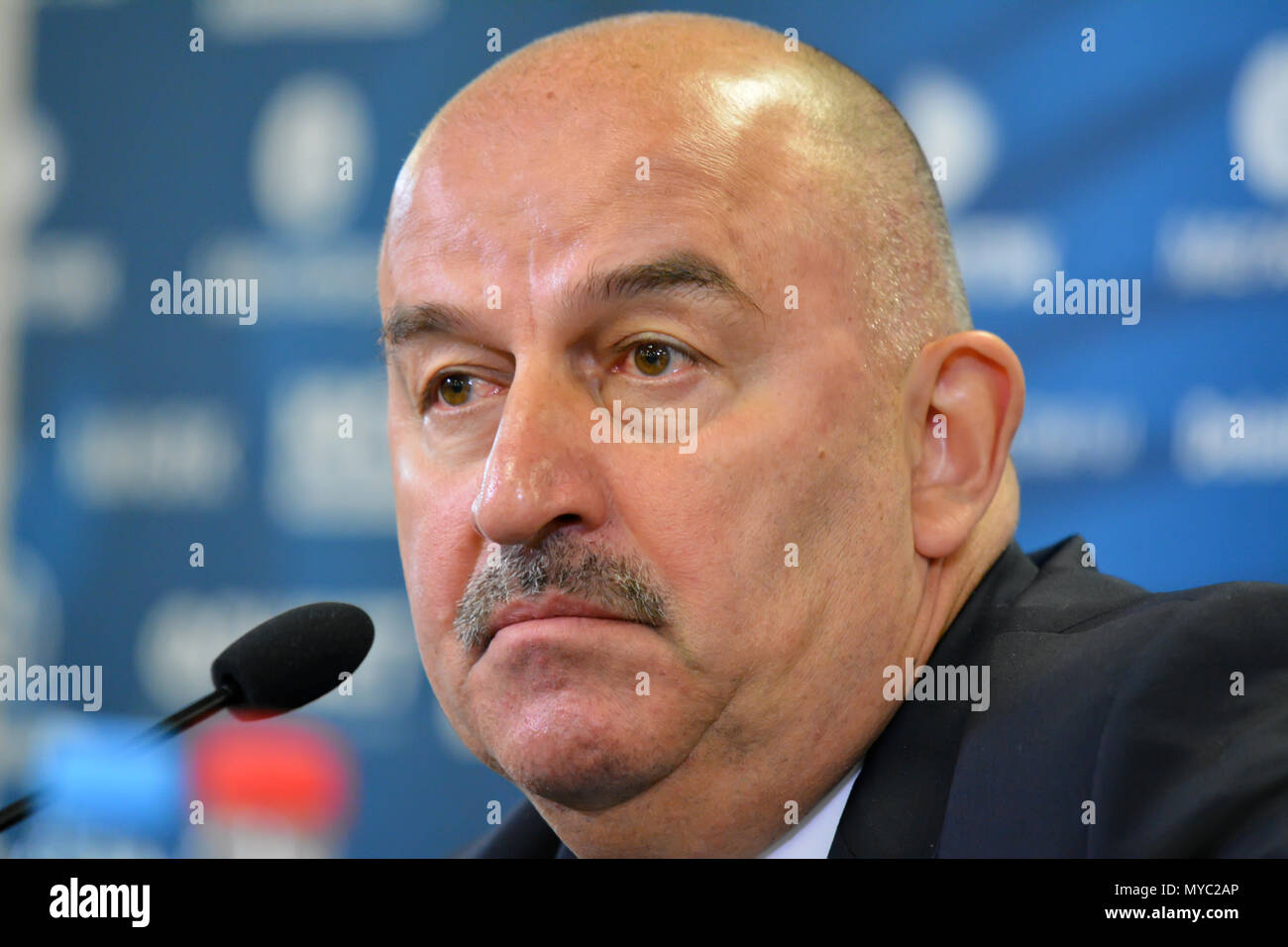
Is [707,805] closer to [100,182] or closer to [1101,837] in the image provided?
[1101,837]

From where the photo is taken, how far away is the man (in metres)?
1.56

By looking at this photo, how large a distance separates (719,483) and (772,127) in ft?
1.61

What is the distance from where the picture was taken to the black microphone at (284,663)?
5.15ft

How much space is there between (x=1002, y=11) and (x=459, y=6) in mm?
1502

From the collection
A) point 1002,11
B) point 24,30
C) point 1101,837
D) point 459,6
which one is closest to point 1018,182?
point 1002,11

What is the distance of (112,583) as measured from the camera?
3.91 metres

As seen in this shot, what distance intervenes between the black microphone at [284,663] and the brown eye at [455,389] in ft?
1.14

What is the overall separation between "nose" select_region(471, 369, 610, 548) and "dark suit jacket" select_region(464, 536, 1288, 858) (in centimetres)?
50

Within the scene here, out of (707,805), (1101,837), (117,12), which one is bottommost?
(1101,837)
